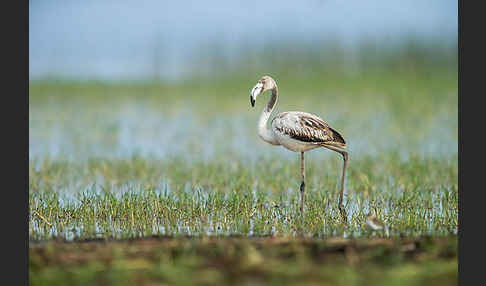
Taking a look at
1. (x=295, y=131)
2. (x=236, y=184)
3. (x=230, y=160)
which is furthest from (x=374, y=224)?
(x=230, y=160)

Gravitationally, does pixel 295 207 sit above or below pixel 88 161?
below

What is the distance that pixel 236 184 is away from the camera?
9.15 m

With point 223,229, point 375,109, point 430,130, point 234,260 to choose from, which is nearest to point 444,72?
point 375,109

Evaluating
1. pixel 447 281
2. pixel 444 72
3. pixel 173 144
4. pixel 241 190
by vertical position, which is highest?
pixel 444 72

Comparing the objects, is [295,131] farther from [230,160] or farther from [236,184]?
[230,160]

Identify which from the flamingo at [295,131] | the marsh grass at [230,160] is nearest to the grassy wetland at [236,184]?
the marsh grass at [230,160]

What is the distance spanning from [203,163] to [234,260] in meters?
5.72

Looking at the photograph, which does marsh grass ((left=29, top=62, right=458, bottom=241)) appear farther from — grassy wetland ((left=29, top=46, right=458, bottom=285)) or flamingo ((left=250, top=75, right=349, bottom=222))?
flamingo ((left=250, top=75, right=349, bottom=222))

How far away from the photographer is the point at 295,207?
8172 millimetres

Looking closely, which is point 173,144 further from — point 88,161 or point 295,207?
point 295,207

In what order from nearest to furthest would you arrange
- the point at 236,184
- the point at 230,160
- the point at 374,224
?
the point at 374,224
the point at 236,184
the point at 230,160

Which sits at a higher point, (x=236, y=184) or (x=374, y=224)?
(x=236, y=184)

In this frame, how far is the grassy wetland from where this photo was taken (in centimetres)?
513

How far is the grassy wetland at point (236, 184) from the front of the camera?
5.13m
